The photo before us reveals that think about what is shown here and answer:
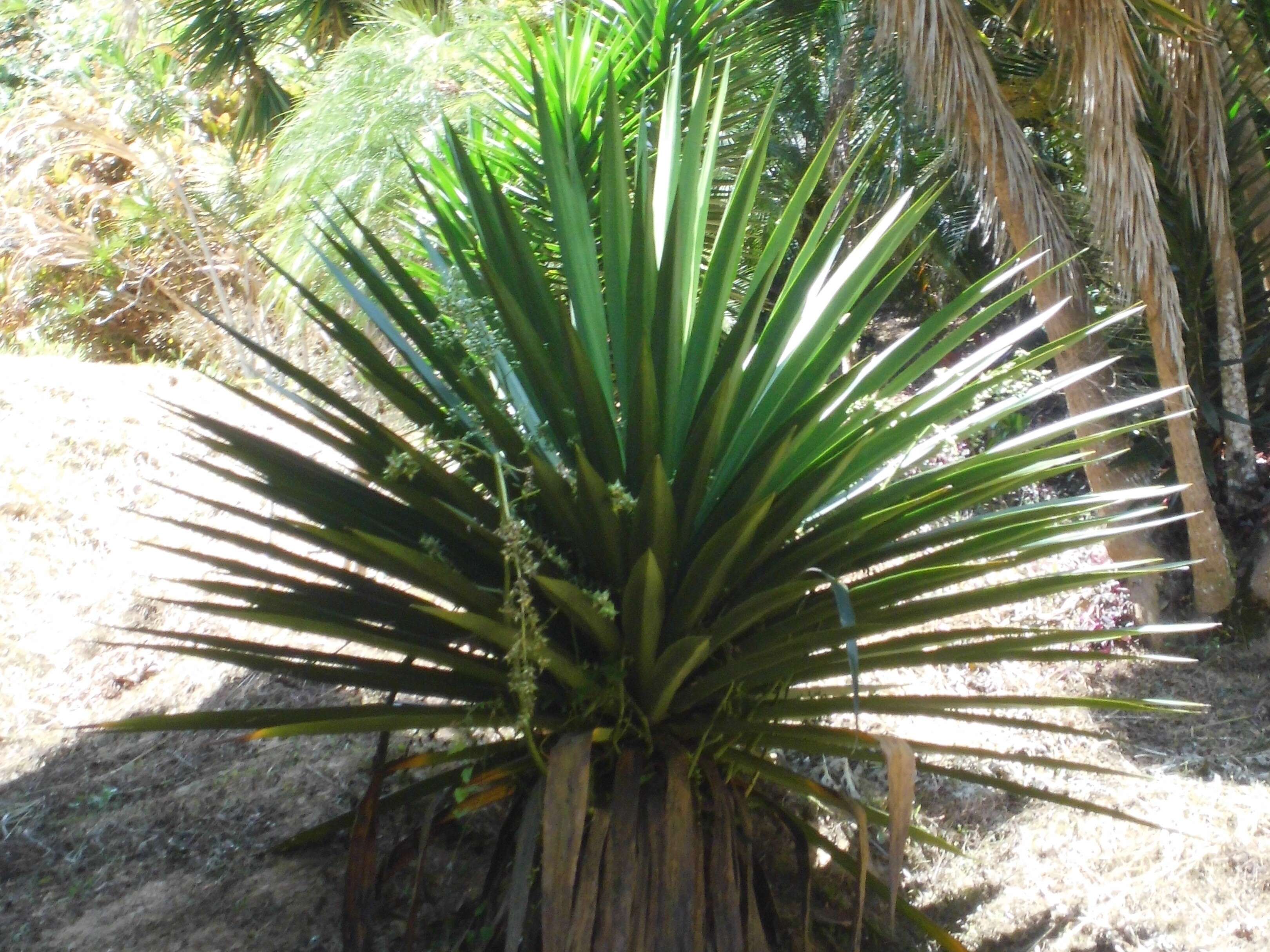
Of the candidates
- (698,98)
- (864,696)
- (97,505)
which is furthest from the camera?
(97,505)

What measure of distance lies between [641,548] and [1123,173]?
3934mm

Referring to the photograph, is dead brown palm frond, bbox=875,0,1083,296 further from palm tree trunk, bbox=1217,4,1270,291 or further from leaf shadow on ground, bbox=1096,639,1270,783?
leaf shadow on ground, bbox=1096,639,1270,783

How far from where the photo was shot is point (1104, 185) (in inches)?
205

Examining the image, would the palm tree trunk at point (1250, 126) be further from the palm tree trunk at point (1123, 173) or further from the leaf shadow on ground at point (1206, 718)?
the leaf shadow on ground at point (1206, 718)

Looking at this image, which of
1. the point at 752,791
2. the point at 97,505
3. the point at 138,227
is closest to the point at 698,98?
the point at 752,791

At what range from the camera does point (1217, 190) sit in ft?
18.4

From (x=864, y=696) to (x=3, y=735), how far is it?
3737 millimetres

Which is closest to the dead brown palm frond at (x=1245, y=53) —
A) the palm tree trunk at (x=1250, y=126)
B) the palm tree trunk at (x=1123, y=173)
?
the palm tree trunk at (x=1250, y=126)

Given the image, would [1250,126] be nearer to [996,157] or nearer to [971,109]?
[996,157]

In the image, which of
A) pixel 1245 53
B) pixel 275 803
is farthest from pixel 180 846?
pixel 1245 53

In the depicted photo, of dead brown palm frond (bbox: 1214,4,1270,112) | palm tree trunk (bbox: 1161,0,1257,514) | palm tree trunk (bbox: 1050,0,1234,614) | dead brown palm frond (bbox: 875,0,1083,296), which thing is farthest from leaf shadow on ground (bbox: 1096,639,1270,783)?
dead brown palm frond (bbox: 1214,4,1270,112)

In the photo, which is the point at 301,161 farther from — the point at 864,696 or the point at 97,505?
the point at 864,696

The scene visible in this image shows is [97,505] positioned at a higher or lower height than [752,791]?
higher

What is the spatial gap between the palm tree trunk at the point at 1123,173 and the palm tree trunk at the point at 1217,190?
0.27 meters
